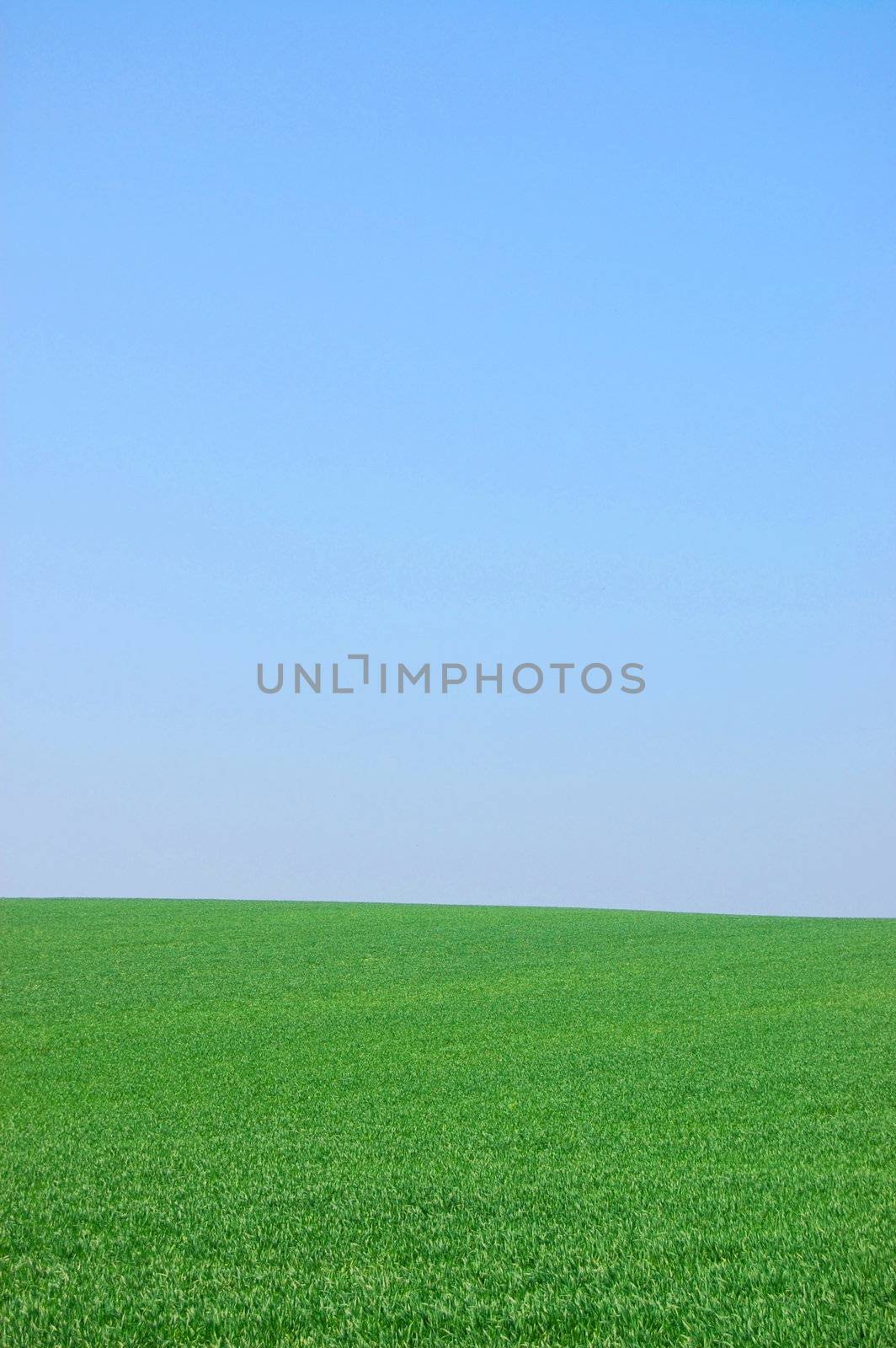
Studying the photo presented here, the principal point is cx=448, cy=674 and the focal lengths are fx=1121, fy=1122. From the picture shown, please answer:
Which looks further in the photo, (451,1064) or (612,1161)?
(451,1064)

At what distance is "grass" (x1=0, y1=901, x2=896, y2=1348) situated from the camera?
5348 millimetres

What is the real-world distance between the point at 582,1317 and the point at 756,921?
91.7 feet

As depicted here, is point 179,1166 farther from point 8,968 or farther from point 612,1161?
point 8,968

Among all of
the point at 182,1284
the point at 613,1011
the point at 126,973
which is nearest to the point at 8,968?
the point at 126,973

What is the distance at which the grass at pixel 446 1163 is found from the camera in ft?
17.5

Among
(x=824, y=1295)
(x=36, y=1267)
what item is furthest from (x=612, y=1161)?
(x=36, y=1267)

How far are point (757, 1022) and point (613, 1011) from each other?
1938 millimetres

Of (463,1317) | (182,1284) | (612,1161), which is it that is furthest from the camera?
(612,1161)

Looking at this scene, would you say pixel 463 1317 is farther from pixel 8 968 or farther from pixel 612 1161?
pixel 8 968

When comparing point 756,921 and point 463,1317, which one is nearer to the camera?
Result: point 463,1317

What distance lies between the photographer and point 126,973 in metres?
19.4

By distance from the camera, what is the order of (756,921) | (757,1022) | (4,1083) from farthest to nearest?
(756,921) → (757,1022) → (4,1083)

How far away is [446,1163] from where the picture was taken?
7840 millimetres

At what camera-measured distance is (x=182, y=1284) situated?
5.74 metres
